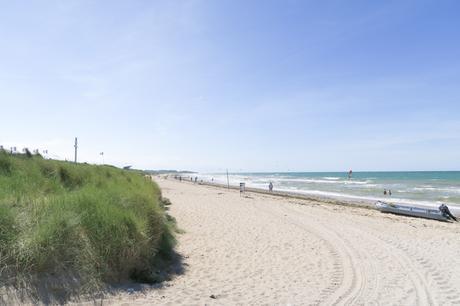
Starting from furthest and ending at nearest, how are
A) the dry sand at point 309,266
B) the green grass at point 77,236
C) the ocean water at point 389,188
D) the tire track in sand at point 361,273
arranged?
the ocean water at point 389,188, the tire track in sand at point 361,273, the dry sand at point 309,266, the green grass at point 77,236

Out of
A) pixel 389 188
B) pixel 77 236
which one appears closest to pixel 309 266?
pixel 77 236

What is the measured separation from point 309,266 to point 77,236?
4697 mm

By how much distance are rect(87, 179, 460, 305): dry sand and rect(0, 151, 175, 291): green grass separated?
528 millimetres

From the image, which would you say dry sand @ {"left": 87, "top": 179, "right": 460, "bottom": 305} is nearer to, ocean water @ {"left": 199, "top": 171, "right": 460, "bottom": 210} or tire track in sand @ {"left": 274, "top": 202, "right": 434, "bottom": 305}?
tire track in sand @ {"left": 274, "top": 202, "right": 434, "bottom": 305}

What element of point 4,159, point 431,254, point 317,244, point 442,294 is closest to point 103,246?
point 4,159

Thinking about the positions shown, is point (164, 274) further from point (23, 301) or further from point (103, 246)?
point (23, 301)

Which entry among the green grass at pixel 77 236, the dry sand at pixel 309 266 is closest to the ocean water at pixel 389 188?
the dry sand at pixel 309 266

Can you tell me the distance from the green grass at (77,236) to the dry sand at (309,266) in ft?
1.73

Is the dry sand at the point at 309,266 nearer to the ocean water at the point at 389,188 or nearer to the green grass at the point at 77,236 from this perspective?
the green grass at the point at 77,236

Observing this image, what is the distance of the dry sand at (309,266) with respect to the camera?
565 centimetres

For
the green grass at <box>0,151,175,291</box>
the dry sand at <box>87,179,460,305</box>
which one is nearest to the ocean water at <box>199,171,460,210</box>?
the dry sand at <box>87,179,460,305</box>

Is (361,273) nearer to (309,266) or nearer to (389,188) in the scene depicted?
(309,266)

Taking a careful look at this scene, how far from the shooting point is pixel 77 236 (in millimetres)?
5020

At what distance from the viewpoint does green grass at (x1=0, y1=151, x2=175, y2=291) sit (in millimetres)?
4465
